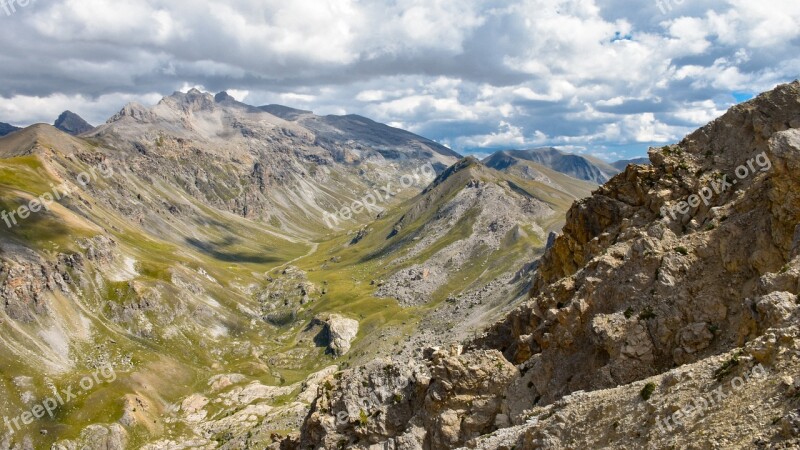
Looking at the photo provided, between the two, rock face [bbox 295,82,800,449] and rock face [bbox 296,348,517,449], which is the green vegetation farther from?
rock face [bbox 296,348,517,449]

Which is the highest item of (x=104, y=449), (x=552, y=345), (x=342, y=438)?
(x=552, y=345)

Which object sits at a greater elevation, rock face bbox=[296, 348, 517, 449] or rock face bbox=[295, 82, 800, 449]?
rock face bbox=[295, 82, 800, 449]

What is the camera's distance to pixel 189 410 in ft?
549

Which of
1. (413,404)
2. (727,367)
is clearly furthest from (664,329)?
(413,404)

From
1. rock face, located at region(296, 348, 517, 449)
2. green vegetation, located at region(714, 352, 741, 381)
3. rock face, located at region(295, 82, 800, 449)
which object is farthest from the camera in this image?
rock face, located at region(296, 348, 517, 449)

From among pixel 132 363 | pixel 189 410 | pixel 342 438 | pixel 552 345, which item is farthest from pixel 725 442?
pixel 132 363

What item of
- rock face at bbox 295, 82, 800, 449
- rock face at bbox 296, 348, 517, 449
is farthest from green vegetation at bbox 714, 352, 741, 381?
rock face at bbox 296, 348, 517, 449

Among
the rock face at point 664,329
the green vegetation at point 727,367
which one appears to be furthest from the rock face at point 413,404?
the green vegetation at point 727,367

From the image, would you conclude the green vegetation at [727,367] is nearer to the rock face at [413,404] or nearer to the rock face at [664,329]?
the rock face at [664,329]

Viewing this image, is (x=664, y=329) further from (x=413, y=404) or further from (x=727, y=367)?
(x=413, y=404)

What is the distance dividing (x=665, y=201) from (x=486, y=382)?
24214 mm

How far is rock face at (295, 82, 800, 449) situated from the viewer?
26734mm

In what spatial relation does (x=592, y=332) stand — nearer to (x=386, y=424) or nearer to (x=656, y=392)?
(x=656, y=392)

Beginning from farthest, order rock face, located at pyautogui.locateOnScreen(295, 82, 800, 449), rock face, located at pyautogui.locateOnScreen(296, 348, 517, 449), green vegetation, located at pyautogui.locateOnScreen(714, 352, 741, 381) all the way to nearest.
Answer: rock face, located at pyautogui.locateOnScreen(296, 348, 517, 449), green vegetation, located at pyautogui.locateOnScreen(714, 352, 741, 381), rock face, located at pyautogui.locateOnScreen(295, 82, 800, 449)
